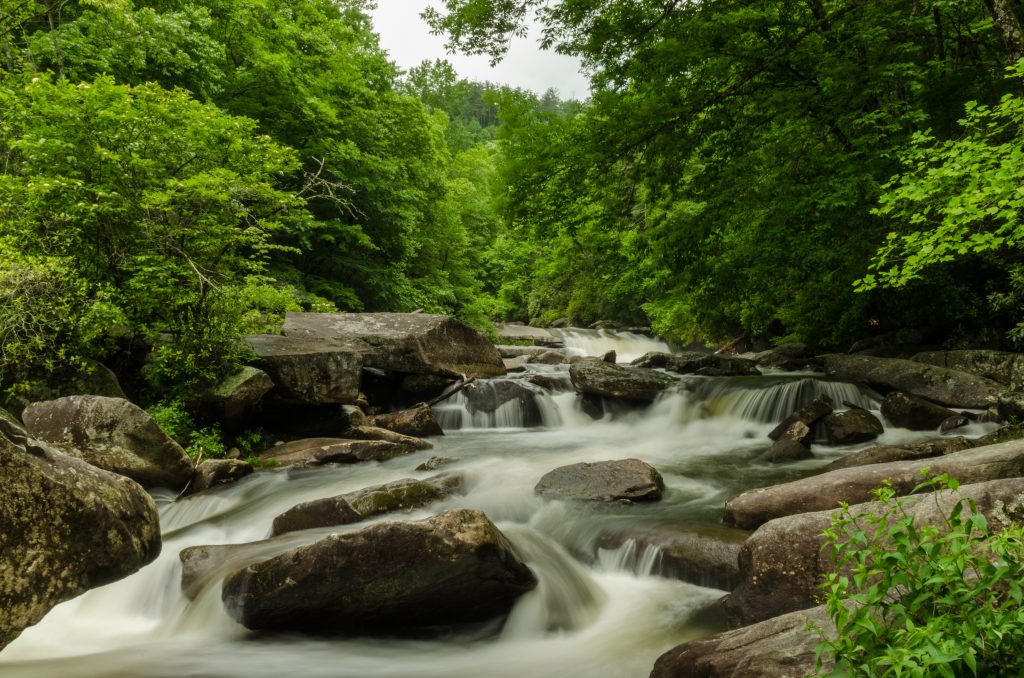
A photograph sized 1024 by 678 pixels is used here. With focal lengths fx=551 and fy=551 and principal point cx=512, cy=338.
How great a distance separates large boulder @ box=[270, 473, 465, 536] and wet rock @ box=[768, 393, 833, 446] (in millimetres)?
6167

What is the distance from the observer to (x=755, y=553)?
400cm

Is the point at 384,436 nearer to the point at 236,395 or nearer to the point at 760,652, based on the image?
the point at 236,395

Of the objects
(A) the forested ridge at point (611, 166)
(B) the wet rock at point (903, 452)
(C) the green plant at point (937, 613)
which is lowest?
(B) the wet rock at point (903, 452)

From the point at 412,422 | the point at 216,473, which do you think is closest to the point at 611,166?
the point at 412,422

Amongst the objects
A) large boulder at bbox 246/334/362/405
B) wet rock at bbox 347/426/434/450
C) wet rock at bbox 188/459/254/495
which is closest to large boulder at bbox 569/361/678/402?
wet rock at bbox 347/426/434/450

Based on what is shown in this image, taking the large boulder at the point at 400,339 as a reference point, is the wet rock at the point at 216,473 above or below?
below

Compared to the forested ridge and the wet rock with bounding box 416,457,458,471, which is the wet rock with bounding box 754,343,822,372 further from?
the wet rock with bounding box 416,457,458,471

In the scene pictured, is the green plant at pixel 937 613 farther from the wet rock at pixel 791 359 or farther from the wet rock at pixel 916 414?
the wet rock at pixel 791 359

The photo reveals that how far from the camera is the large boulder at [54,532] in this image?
3225mm

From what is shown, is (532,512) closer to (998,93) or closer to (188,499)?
(188,499)

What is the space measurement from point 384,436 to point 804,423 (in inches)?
297

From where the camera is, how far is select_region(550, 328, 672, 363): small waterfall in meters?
24.9

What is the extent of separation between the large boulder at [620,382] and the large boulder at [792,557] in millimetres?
8819

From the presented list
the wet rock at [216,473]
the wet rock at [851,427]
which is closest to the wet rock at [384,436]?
the wet rock at [216,473]
